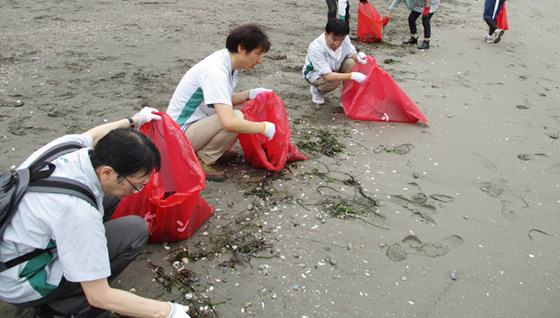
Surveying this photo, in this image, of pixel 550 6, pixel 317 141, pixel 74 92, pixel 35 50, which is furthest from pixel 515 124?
pixel 550 6

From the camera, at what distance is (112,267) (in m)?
1.79

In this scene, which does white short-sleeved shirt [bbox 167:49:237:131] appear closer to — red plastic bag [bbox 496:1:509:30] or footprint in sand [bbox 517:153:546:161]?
footprint in sand [bbox 517:153:546:161]

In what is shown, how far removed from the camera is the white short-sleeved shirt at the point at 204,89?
2.46m

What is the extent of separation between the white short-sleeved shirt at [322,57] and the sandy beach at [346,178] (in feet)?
1.08

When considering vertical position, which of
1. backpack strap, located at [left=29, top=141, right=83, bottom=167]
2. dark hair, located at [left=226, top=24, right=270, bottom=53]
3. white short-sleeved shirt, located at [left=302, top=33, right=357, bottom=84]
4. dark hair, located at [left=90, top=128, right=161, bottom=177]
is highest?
dark hair, located at [left=226, top=24, right=270, bottom=53]

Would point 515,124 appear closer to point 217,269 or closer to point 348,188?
point 348,188

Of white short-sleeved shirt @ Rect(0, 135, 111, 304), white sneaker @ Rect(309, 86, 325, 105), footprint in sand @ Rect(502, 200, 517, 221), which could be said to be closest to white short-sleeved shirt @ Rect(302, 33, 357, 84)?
white sneaker @ Rect(309, 86, 325, 105)

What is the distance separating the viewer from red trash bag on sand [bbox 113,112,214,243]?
2.02 metres

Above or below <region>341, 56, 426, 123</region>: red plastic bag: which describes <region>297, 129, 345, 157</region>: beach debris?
below

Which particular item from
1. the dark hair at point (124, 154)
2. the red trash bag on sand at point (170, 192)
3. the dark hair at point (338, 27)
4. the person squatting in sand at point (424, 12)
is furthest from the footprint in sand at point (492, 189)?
the person squatting in sand at point (424, 12)

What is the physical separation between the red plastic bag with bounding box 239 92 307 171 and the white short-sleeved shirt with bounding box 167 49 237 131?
0.68 ft

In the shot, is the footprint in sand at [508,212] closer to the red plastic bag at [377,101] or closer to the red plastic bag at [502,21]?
the red plastic bag at [377,101]

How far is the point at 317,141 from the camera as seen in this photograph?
339cm

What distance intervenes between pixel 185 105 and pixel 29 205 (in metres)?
1.43
